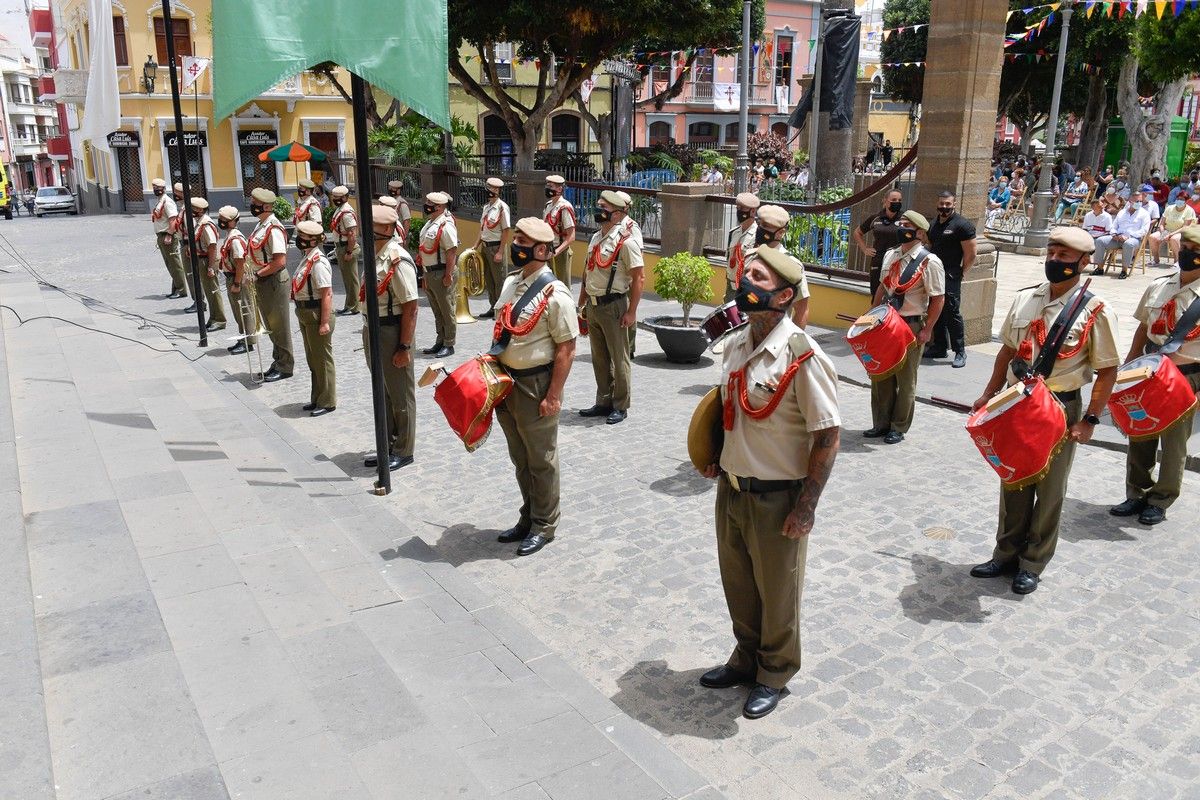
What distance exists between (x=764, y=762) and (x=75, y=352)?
30.5ft

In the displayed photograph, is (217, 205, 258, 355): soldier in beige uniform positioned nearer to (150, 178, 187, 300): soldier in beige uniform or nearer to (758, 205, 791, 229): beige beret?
(150, 178, 187, 300): soldier in beige uniform

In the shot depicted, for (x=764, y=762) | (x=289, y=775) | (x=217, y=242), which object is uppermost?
(x=217, y=242)

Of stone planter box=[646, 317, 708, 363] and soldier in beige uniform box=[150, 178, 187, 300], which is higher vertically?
soldier in beige uniform box=[150, 178, 187, 300]

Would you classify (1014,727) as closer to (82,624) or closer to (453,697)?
(453,697)

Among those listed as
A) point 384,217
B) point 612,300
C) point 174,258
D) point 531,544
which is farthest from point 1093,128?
point 531,544

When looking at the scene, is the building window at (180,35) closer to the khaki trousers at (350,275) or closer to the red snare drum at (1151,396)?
the khaki trousers at (350,275)

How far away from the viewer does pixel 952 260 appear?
11.3m

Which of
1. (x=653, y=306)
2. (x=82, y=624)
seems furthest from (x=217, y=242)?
(x=82, y=624)

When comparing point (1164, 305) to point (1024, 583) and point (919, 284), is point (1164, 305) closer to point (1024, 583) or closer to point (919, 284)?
point (919, 284)

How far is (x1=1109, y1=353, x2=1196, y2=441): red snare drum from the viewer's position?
20.8 ft

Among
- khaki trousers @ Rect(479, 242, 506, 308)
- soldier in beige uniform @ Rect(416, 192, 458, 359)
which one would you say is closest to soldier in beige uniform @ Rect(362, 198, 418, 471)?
soldier in beige uniform @ Rect(416, 192, 458, 359)

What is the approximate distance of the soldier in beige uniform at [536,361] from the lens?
6266mm

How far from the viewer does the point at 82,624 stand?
14.5ft

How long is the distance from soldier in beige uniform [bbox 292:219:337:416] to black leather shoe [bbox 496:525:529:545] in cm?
363
